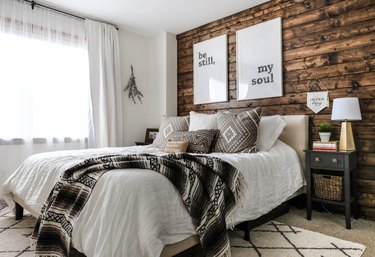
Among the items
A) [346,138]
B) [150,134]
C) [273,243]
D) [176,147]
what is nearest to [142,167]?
[176,147]

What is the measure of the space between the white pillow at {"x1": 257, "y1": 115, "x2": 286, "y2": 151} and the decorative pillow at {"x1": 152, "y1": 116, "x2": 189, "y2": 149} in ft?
2.79

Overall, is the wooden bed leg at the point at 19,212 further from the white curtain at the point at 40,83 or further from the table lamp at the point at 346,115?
the table lamp at the point at 346,115

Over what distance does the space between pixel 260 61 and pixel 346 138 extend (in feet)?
4.34

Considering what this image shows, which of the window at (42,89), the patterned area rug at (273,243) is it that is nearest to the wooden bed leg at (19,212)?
the patterned area rug at (273,243)

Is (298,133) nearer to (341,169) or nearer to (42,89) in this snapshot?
(341,169)

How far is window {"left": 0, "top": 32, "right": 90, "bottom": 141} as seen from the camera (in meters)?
2.94

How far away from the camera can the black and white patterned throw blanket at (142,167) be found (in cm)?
139

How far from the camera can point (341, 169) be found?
7.34 ft

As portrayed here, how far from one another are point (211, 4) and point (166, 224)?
2.79 metres

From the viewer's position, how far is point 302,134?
106 inches

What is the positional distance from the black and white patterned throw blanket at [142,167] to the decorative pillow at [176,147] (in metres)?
0.86

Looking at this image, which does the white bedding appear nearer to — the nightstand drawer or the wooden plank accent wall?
the nightstand drawer

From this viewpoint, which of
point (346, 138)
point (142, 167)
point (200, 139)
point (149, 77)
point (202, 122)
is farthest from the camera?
point (149, 77)

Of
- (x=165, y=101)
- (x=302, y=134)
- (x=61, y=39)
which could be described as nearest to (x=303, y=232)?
→ (x=302, y=134)
